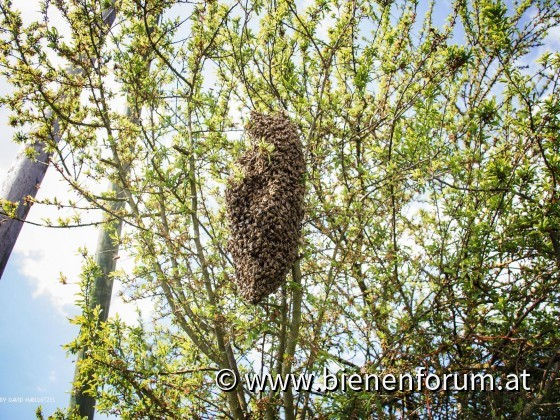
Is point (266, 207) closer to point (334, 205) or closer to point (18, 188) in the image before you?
point (334, 205)

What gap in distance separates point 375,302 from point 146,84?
286cm

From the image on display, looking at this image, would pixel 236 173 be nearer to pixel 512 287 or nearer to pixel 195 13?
pixel 195 13

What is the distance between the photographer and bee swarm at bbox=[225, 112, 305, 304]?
102 inches

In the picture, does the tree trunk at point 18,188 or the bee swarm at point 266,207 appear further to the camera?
the tree trunk at point 18,188

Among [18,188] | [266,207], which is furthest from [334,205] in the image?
[18,188]

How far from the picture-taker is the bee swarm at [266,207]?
259 cm

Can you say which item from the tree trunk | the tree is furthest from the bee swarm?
the tree trunk

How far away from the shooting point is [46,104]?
3.97m

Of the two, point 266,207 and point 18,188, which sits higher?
point 18,188

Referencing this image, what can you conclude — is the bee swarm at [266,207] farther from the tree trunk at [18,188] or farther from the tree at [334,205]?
the tree trunk at [18,188]

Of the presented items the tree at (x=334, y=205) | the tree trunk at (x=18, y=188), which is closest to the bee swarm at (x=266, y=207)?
the tree at (x=334, y=205)

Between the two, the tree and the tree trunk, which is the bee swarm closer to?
the tree

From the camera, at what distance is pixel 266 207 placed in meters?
2.62

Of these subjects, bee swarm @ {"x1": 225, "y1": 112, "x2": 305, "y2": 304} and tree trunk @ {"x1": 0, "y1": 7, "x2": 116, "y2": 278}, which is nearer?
bee swarm @ {"x1": 225, "y1": 112, "x2": 305, "y2": 304}
